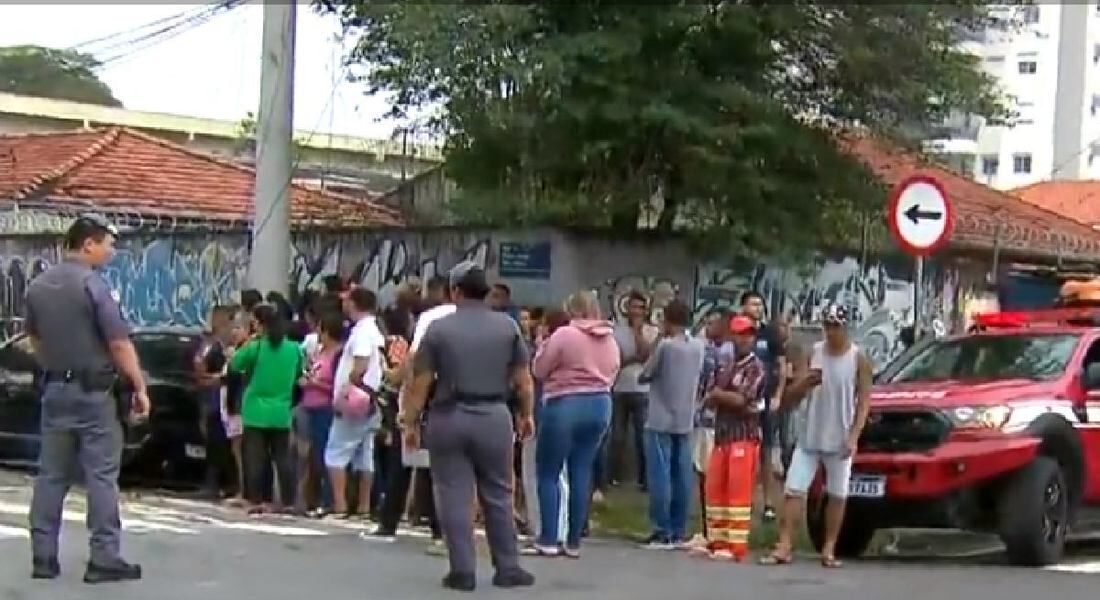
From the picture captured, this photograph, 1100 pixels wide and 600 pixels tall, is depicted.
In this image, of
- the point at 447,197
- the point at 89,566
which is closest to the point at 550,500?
the point at 89,566

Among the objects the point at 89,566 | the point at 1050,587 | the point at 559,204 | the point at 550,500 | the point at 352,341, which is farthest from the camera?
the point at 559,204

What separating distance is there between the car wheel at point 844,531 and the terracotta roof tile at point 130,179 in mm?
12988

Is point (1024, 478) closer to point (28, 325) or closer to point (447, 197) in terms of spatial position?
point (28, 325)

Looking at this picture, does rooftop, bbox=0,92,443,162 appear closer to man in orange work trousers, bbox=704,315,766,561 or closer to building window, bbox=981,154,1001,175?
man in orange work trousers, bbox=704,315,766,561

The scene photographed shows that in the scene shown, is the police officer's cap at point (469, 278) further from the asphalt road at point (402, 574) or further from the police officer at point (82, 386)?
the police officer at point (82, 386)

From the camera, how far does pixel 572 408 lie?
40.2ft

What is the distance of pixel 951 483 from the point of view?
12414mm

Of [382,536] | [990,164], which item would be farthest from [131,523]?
[990,164]

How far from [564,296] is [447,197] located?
6.54 ft

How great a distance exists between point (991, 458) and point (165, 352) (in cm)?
799

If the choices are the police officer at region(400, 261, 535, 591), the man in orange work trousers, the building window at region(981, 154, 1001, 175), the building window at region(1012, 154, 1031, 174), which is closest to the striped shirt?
the man in orange work trousers

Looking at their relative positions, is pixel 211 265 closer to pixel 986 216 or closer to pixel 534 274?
pixel 534 274

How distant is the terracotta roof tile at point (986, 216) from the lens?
63.3ft

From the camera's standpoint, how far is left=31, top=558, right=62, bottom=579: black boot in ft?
33.4
